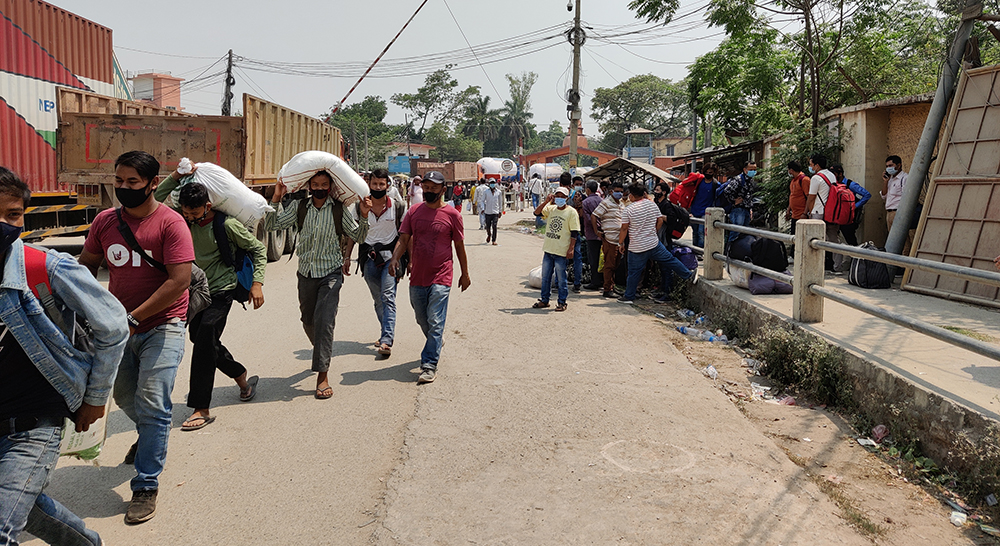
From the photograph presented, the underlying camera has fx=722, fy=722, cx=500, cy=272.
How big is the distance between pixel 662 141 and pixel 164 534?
6906cm

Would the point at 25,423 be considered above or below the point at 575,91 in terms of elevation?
below

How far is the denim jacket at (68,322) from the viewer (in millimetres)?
2309

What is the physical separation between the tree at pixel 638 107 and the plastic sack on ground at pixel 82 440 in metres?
70.6

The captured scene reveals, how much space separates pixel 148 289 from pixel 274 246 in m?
10.7

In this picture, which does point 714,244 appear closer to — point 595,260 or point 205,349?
point 595,260

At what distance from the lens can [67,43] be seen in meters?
14.2

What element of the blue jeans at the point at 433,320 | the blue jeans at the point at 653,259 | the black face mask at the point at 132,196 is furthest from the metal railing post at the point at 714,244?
the black face mask at the point at 132,196

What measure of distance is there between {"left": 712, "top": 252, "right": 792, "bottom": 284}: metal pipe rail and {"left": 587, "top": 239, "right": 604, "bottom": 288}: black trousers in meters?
1.78

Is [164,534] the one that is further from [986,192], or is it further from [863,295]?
[986,192]

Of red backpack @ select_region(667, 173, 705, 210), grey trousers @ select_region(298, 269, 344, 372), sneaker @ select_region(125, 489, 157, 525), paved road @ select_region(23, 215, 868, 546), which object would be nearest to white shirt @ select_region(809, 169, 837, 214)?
red backpack @ select_region(667, 173, 705, 210)

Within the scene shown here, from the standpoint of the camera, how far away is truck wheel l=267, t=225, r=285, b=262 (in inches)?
539

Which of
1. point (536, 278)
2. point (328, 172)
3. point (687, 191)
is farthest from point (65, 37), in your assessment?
point (687, 191)

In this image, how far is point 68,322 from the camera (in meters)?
2.48

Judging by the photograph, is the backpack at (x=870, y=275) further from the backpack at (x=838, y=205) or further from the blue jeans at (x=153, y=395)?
the blue jeans at (x=153, y=395)
